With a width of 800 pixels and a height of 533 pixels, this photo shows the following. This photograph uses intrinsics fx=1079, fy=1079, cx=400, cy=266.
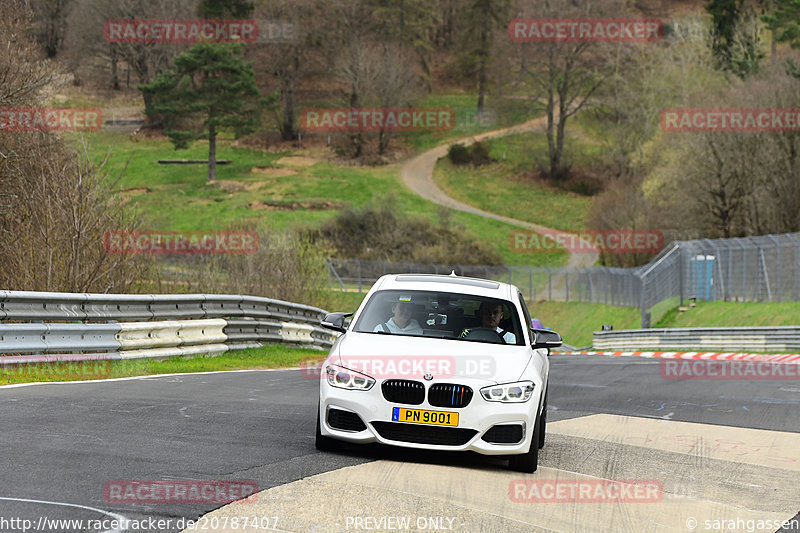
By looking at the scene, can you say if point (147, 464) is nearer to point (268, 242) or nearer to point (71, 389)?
point (71, 389)

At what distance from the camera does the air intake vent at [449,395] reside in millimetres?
8820

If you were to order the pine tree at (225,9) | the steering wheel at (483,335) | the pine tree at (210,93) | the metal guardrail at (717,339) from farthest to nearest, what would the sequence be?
the pine tree at (225,9) < the pine tree at (210,93) < the metal guardrail at (717,339) < the steering wheel at (483,335)

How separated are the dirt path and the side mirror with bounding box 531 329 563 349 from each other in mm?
64516

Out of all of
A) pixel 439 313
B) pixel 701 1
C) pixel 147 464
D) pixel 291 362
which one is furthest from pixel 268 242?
pixel 701 1

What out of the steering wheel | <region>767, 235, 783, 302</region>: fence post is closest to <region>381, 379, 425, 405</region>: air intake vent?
the steering wheel

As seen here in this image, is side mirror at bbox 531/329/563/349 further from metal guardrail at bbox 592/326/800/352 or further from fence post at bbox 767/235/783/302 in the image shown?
fence post at bbox 767/235/783/302

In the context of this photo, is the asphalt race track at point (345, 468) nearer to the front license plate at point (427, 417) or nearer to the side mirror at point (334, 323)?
the front license plate at point (427, 417)

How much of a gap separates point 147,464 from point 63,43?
117m

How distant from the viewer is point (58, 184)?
20.0 meters

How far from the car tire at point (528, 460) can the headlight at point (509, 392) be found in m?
0.26

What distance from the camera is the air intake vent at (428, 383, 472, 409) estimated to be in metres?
8.82

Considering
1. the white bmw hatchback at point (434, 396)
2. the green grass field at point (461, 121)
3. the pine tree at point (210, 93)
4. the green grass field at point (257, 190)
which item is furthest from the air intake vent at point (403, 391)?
the green grass field at point (461, 121)

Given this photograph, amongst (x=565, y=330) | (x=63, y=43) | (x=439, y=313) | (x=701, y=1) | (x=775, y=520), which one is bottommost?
(x=565, y=330)

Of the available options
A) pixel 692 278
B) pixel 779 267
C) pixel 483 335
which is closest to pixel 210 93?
pixel 692 278
